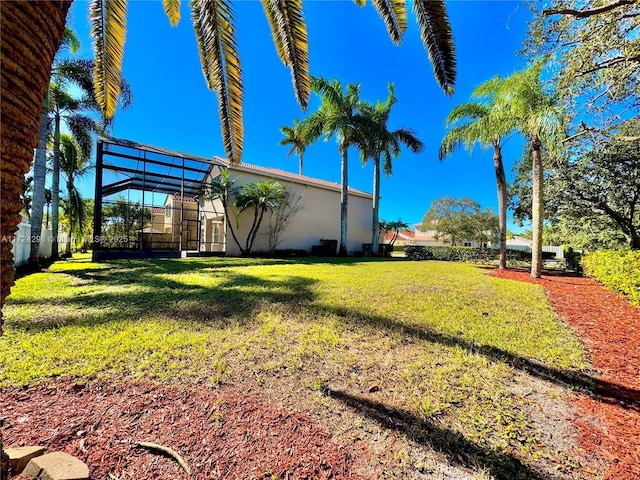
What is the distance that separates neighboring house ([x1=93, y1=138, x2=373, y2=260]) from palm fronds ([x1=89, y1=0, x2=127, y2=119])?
10.9m

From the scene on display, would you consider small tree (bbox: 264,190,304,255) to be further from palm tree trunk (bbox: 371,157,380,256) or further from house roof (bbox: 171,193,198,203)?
palm tree trunk (bbox: 371,157,380,256)

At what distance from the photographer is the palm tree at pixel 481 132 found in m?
11.0

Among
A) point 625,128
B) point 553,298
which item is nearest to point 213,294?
point 553,298

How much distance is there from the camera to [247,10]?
4.17 meters

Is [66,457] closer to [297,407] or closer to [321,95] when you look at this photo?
[297,407]

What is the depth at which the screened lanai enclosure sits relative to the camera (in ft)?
43.8

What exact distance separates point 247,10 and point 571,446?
20.7 ft

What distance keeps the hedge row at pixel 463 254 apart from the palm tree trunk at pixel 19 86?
18.6m

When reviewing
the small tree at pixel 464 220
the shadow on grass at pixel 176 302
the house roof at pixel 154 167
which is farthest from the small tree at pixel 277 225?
the small tree at pixel 464 220

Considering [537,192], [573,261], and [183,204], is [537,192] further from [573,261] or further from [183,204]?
[183,204]

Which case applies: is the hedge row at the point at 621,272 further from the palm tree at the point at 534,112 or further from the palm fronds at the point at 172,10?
the palm fronds at the point at 172,10

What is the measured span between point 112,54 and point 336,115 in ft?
49.6

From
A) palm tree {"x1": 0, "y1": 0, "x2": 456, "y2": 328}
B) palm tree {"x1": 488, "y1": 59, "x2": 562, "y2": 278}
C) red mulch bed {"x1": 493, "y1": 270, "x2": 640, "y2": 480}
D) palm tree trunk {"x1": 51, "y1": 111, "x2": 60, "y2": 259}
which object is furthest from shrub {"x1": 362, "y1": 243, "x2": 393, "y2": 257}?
palm tree trunk {"x1": 51, "y1": 111, "x2": 60, "y2": 259}

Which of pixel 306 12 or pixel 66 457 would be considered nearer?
pixel 66 457
